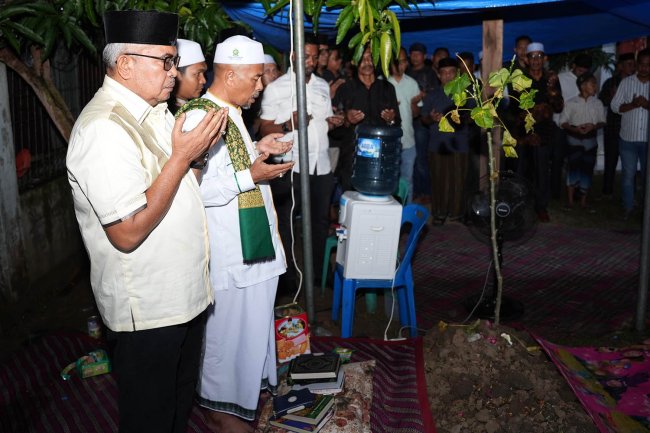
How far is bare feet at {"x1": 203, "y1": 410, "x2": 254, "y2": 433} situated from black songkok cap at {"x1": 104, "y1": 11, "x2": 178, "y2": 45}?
1886 mm

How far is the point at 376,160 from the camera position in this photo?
188 inches

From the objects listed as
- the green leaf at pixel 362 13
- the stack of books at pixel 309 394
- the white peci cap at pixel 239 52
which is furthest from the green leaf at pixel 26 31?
the stack of books at pixel 309 394

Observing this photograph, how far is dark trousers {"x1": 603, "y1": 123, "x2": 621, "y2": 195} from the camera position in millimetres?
9078

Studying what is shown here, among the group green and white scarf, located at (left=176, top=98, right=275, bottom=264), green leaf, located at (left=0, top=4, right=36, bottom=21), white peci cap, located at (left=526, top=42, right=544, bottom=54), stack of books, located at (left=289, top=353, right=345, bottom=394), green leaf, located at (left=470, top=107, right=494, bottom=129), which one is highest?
green leaf, located at (left=0, top=4, right=36, bottom=21)

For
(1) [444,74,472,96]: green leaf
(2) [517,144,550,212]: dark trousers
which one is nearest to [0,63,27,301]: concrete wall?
(1) [444,74,472,96]: green leaf

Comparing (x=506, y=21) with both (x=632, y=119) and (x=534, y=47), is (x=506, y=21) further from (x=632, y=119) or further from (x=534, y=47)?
(x=632, y=119)

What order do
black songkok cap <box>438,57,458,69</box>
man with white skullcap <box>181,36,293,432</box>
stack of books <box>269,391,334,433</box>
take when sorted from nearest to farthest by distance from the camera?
man with white skullcap <box>181,36,293,432</box>, stack of books <box>269,391,334,433</box>, black songkok cap <box>438,57,458,69</box>

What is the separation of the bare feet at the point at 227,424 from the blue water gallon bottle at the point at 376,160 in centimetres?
181

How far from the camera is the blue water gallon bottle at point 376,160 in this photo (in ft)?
15.2

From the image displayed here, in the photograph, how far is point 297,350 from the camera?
393 cm

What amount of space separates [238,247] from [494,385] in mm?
1632

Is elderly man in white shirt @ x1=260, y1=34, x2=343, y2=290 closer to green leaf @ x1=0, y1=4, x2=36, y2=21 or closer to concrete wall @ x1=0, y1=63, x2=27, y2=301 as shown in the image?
green leaf @ x1=0, y1=4, x2=36, y2=21

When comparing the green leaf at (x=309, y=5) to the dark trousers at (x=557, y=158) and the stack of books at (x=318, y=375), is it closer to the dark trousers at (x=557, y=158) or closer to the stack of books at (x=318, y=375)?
the stack of books at (x=318, y=375)

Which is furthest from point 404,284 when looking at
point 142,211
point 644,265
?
point 142,211
